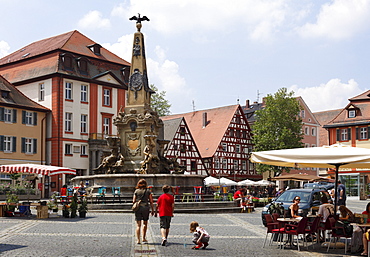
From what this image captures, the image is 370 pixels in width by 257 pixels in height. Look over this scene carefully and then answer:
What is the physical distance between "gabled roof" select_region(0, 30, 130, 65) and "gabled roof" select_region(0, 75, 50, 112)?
16.3ft

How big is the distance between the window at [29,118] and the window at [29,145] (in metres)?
1.38

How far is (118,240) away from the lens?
14.4 meters

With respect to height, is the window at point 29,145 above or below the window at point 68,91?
below

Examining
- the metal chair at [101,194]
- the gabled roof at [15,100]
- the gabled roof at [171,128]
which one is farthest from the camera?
the gabled roof at [171,128]

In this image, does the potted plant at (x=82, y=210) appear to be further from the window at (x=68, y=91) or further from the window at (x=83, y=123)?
the window at (x=83, y=123)

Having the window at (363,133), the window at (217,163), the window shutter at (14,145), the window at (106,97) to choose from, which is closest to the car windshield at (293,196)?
the window shutter at (14,145)

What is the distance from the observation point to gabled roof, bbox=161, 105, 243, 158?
2734 inches

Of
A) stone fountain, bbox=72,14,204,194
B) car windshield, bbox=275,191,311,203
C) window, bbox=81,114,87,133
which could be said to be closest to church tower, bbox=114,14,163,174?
stone fountain, bbox=72,14,204,194

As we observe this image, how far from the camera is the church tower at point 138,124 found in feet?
99.0

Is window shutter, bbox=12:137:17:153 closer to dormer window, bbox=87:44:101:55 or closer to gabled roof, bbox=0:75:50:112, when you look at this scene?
gabled roof, bbox=0:75:50:112

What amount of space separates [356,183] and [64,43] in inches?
1309

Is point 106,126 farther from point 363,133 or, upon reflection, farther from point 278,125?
point 363,133

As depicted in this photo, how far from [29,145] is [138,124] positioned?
23.2 meters

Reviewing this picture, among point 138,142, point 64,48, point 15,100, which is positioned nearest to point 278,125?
point 64,48
